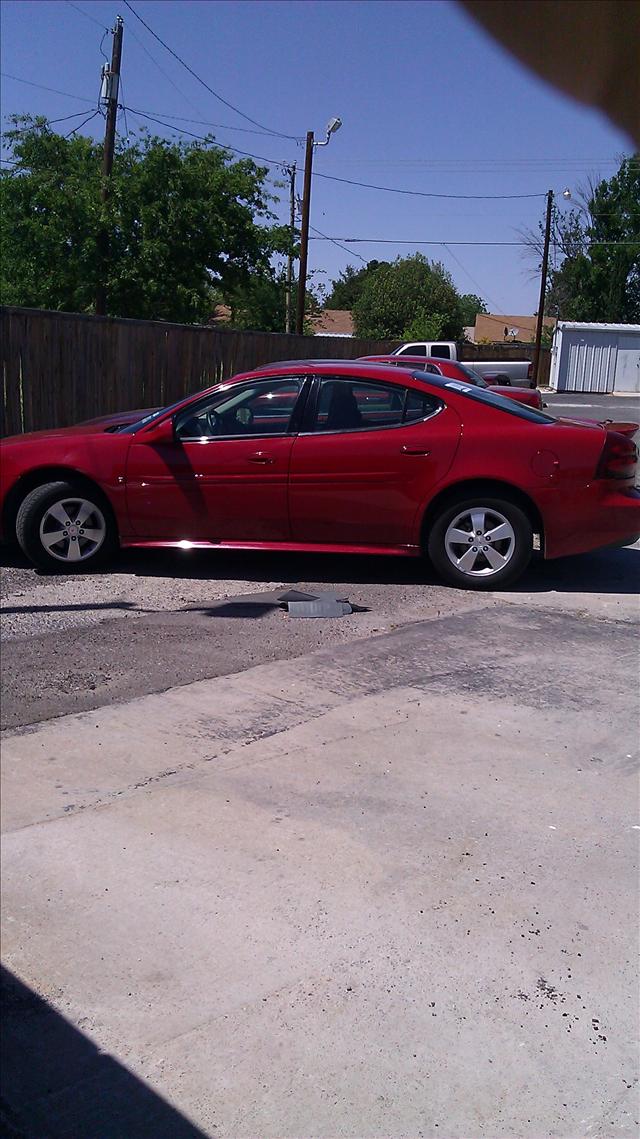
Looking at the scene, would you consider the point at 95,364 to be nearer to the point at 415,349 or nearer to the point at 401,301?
the point at 415,349

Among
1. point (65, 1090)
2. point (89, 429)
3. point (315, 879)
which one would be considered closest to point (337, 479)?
point (89, 429)

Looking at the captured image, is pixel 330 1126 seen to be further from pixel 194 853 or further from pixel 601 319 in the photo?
pixel 601 319

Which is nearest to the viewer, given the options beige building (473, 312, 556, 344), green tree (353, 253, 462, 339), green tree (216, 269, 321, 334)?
green tree (216, 269, 321, 334)

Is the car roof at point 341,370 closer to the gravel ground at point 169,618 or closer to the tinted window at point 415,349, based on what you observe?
the gravel ground at point 169,618

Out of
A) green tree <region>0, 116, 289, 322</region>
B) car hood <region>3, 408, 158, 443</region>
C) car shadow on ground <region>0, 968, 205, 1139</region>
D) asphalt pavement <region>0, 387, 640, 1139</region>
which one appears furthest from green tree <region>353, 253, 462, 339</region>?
car shadow on ground <region>0, 968, 205, 1139</region>

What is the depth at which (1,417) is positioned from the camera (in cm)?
1116

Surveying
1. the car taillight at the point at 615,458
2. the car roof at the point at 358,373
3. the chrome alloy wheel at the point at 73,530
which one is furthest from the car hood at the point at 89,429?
the car taillight at the point at 615,458

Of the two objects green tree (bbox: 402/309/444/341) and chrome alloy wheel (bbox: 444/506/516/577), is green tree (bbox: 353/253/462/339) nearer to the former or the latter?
green tree (bbox: 402/309/444/341)

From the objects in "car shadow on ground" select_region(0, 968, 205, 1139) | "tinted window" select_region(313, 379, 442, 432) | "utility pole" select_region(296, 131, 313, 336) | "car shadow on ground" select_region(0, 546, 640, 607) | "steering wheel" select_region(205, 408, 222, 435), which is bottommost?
"car shadow on ground" select_region(0, 968, 205, 1139)

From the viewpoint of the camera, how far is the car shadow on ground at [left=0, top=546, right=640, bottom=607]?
302 inches

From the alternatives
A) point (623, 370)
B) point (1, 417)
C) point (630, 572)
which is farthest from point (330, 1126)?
point (623, 370)

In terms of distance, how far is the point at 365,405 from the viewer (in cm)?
749

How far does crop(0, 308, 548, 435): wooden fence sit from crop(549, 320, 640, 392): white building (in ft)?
97.8

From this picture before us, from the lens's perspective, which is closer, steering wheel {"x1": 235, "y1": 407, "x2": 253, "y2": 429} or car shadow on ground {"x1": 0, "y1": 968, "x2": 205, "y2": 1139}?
car shadow on ground {"x1": 0, "y1": 968, "x2": 205, "y2": 1139}
